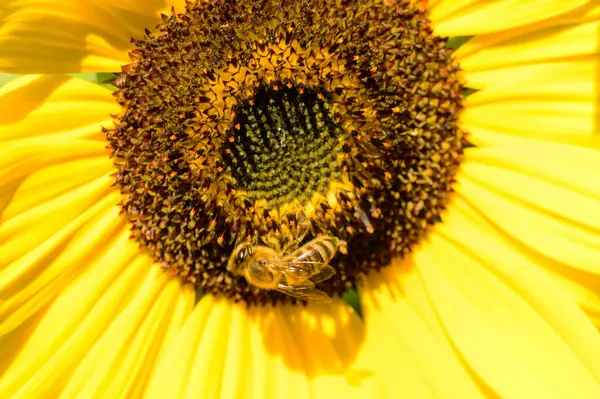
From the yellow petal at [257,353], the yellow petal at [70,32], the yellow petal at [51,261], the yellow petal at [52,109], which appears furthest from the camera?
the yellow petal at [257,353]

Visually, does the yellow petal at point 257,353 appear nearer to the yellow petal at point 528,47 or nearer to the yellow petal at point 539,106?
the yellow petal at point 539,106

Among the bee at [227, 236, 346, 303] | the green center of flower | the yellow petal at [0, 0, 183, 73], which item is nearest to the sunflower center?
the green center of flower

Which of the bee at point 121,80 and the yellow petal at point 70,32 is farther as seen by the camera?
the bee at point 121,80

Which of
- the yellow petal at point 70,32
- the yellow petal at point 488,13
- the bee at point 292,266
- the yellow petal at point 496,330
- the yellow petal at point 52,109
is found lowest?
the yellow petal at point 496,330

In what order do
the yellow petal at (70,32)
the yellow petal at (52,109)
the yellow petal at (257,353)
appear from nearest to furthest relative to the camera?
the yellow petal at (70,32) → the yellow petal at (52,109) → the yellow petal at (257,353)

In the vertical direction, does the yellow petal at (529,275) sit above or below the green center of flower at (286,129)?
below

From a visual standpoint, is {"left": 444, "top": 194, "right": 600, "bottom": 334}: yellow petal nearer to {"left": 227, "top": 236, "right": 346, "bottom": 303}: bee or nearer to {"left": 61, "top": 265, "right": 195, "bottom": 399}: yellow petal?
{"left": 227, "top": 236, "right": 346, "bottom": 303}: bee

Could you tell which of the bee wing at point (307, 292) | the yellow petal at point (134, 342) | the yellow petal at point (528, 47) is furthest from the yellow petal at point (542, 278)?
the yellow petal at point (134, 342)
